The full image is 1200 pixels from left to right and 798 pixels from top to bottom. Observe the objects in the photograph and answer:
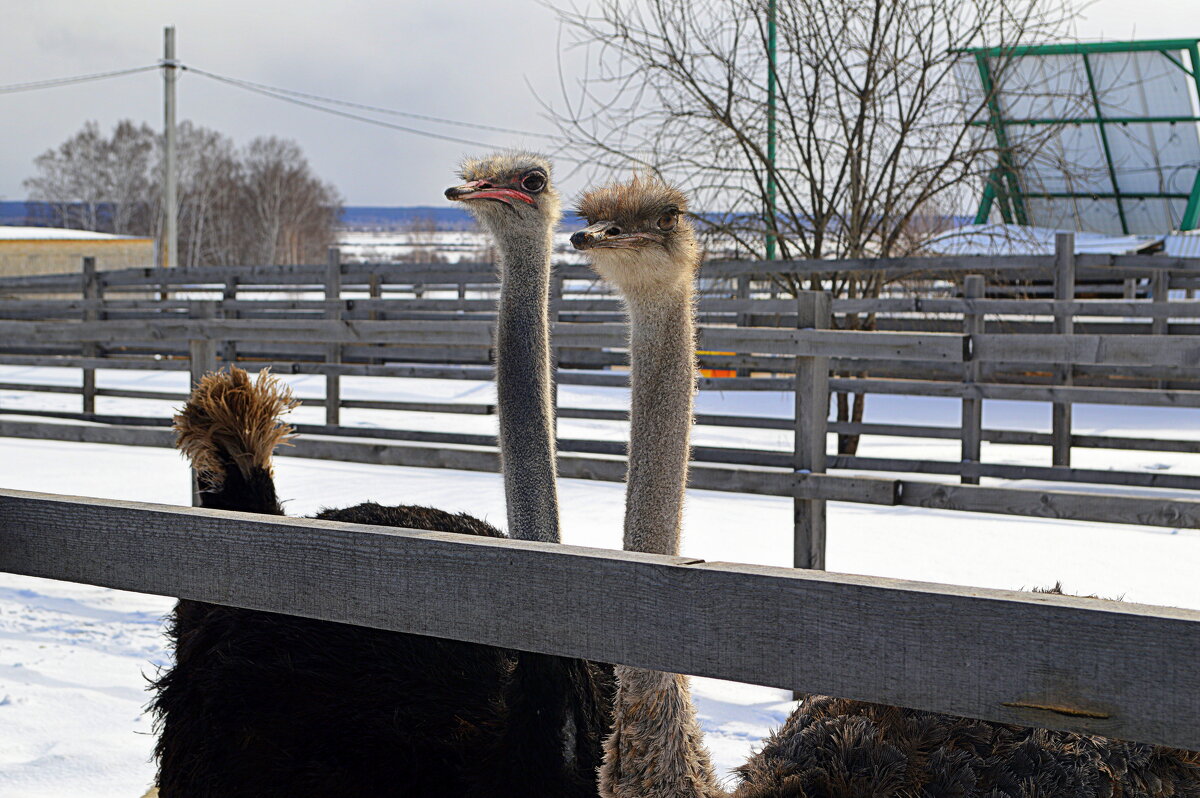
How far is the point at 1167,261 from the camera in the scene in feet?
33.9

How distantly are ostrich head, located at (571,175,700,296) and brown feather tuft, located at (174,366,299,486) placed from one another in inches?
43.2

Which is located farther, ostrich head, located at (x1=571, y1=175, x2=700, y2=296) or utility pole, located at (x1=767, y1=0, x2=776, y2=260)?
utility pole, located at (x1=767, y1=0, x2=776, y2=260)

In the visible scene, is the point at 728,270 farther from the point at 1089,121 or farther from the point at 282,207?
the point at 282,207

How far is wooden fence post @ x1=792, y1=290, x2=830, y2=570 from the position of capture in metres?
4.51

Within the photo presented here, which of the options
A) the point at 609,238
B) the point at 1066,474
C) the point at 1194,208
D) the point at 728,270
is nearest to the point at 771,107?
the point at 728,270

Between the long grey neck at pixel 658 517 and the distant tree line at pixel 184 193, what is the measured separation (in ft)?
177

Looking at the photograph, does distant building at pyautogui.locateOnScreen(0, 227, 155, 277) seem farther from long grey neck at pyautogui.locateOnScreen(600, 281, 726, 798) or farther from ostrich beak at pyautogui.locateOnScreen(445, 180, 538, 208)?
long grey neck at pyautogui.locateOnScreen(600, 281, 726, 798)

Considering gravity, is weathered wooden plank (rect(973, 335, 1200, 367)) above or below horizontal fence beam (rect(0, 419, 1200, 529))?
above

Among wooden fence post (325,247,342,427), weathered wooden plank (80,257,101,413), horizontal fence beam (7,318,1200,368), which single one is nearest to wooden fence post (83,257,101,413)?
weathered wooden plank (80,257,101,413)

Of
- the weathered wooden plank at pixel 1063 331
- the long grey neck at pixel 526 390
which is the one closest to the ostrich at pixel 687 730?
the long grey neck at pixel 526 390

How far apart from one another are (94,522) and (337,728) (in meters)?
0.89

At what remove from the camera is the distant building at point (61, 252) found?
2881cm

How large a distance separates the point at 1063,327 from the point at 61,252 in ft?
88.6

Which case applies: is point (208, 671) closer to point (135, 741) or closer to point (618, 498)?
point (135, 741)
